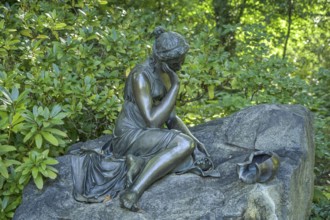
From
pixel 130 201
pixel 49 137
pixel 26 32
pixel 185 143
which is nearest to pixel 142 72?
A: pixel 185 143

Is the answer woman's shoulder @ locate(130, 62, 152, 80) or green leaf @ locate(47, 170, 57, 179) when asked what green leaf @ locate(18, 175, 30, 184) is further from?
woman's shoulder @ locate(130, 62, 152, 80)

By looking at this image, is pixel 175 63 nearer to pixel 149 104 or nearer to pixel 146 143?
pixel 149 104

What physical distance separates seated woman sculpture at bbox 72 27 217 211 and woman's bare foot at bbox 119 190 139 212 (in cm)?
6

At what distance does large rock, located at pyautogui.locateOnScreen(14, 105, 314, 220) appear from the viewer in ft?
12.5

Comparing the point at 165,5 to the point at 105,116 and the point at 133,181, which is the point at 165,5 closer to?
the point at 105,116

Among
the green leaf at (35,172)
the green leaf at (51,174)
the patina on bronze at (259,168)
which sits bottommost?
the green leaf at (51,174)

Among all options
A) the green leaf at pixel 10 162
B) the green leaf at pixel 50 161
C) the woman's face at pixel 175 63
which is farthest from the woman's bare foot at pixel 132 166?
the green leaf at pixel 10 162

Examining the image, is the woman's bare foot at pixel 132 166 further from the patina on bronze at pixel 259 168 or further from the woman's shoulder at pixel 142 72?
the patina on bronze at pixel 259 168

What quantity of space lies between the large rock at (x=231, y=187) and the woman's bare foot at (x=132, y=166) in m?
0.17

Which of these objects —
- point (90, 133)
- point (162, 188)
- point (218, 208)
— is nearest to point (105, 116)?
point (90, 133)

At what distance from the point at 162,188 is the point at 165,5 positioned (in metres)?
5.62

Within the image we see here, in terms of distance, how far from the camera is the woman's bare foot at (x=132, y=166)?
Answer: 405cm

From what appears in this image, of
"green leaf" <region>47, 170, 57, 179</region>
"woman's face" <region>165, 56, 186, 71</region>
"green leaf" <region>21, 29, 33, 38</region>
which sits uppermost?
"woman's face" <region>165, 56, 186, 71</region>

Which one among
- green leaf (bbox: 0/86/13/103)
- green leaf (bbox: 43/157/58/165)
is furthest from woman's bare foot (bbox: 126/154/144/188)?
green leaf (bbox: 0/86/13/103)
